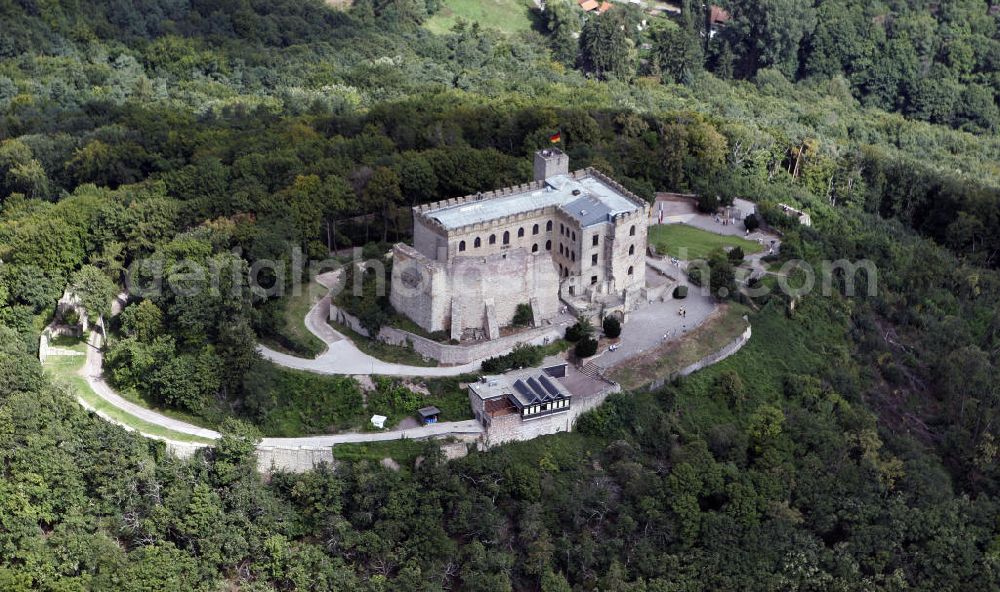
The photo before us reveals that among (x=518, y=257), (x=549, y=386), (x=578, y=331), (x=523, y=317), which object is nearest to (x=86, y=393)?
(x=523, y=317)

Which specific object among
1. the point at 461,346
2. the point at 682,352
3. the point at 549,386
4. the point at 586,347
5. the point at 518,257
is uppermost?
the point at 518,257

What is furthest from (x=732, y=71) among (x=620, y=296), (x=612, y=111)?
(x=620, y=296)

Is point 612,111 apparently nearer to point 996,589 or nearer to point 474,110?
point 474,110

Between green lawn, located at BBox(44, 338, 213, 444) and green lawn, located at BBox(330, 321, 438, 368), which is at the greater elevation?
green lawn, located at BBox(330, 321, 438, 368)

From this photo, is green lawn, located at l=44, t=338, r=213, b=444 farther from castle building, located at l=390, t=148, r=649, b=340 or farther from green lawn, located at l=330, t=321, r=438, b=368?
castle building, located at l=390, t=148, r=649, b=340

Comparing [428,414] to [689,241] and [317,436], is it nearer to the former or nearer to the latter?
[317,436]

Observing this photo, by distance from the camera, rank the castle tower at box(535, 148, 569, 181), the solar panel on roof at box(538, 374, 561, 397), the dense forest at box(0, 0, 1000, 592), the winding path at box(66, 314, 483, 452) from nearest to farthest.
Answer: the dense forest at box(0, 0, 1000, 592)
the winding path at box(66, 314, 483, 452)
the solar panel on roof at box(538, 374, 561, 397)
the castle tower at box(535, 148, 569, 181)

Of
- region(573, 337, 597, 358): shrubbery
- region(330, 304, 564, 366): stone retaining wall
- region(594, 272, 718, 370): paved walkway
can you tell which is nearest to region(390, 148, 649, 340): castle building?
region(330, 304, 564, 366): stone retaining wall
